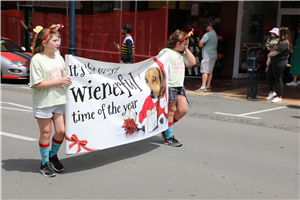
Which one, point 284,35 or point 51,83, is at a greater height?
point 284,35

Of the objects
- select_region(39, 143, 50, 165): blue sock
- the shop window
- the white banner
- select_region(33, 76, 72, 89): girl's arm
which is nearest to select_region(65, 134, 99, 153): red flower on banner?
the white banner

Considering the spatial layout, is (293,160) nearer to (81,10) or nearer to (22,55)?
(22,55)

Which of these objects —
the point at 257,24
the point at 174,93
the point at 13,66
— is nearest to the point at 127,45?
the point at 13,66

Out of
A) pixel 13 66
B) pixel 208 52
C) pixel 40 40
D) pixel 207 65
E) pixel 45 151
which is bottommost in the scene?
pixel 45 151

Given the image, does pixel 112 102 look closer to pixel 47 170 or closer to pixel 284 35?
pixel 47 170

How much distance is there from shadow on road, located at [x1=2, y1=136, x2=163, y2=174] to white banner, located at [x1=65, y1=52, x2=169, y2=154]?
1.21ft

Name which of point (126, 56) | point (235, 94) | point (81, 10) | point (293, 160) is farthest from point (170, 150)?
point (81, 10)

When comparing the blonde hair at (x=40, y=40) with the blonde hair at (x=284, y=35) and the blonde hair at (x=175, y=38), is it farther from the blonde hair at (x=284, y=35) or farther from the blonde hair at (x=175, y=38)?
the blonde hair at (x=284, y=35)

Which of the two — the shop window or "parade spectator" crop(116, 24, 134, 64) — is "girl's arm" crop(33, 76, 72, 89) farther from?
the shop window

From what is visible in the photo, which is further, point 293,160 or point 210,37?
point 210,37

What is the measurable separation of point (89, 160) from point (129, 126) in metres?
0.76

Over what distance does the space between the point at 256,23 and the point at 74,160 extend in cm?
1257

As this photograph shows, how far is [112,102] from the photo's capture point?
4.88 meters

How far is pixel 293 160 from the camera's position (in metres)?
5.37
